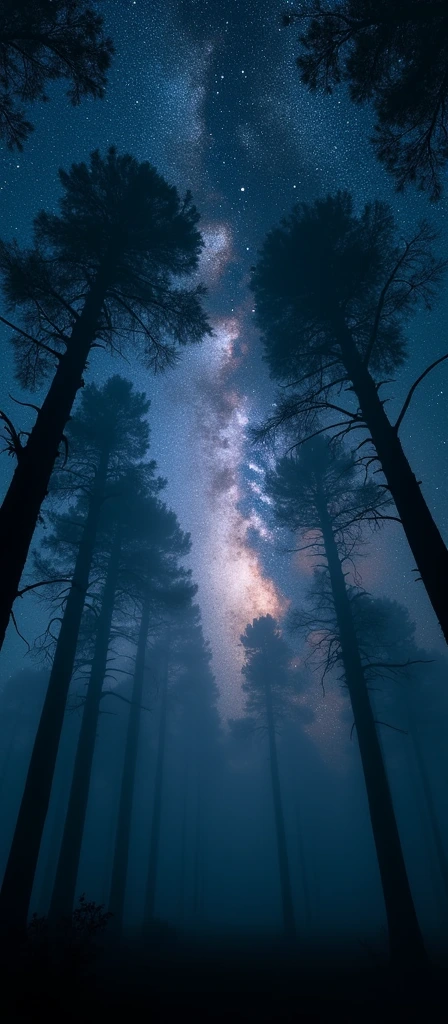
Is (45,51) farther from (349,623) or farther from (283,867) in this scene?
(283,867)

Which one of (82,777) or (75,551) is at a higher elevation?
(75,551)

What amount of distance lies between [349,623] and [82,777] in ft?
24.7

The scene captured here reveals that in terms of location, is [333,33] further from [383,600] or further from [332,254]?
[383,600]

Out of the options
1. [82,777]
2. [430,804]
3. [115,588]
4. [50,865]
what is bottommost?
[50,865]

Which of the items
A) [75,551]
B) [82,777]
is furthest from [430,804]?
[75,551]

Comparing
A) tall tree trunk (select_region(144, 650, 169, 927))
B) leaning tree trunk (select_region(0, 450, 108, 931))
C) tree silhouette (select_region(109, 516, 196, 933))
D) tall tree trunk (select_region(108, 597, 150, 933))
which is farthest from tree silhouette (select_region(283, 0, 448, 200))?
tall tree trunk (select_region(144, 650, 169, 927))

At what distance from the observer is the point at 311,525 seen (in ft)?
43.9

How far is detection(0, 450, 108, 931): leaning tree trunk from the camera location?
19.7 feet

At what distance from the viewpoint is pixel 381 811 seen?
8.33 metres

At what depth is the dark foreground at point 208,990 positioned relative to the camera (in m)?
4.27

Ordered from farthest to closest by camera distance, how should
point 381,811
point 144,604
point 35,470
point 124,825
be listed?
point 144,604
point 124,825
point 381,811
point 35,470

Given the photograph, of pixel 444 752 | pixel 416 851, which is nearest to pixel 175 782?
pixel 416 851

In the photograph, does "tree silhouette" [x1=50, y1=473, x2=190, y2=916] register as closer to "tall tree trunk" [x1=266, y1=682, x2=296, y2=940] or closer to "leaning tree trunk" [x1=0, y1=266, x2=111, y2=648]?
"leaning tree trunk" [x1=0, y1=266, x2=111, y2=648]

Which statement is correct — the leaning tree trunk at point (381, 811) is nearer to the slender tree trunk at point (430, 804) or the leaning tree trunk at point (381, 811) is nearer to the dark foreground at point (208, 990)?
the dark foreground at point (208, 990)
